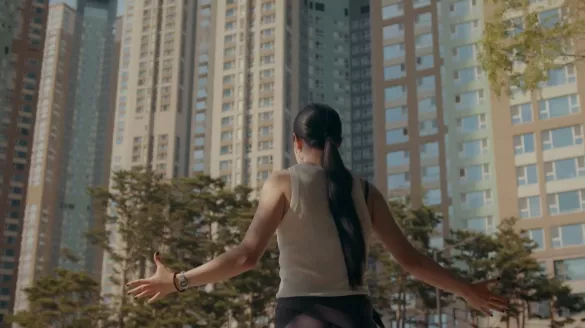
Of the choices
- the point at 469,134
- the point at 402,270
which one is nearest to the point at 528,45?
the point at 402,270

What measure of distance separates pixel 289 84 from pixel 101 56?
229ft

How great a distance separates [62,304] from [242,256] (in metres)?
28.0

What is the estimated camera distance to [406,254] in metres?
2.60

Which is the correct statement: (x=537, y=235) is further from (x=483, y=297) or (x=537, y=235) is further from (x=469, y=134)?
(x=483, y=297)

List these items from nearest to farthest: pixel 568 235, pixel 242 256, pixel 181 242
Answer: pixel 242 256, pixel 181 242, pixel 568 235

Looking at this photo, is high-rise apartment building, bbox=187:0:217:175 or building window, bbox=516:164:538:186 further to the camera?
high-rise apartment building, bbox=187:0:217:175

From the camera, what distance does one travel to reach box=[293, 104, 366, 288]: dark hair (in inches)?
94.8

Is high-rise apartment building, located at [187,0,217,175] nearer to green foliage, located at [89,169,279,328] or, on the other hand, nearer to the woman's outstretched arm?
green foliage, located at [89,169,279,328]

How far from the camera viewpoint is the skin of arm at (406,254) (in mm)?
2561

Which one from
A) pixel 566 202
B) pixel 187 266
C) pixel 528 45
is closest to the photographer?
pixel 528 45

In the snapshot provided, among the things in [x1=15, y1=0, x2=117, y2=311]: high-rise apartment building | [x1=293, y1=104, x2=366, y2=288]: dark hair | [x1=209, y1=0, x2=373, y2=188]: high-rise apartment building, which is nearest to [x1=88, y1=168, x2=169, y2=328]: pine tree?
[x1=293, y1=104, x2=366, y2=288]: dark hair

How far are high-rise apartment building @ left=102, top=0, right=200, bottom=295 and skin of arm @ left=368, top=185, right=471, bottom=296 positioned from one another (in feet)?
268

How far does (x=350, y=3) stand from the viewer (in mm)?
101125

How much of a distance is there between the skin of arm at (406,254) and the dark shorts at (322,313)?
31 centimetres
